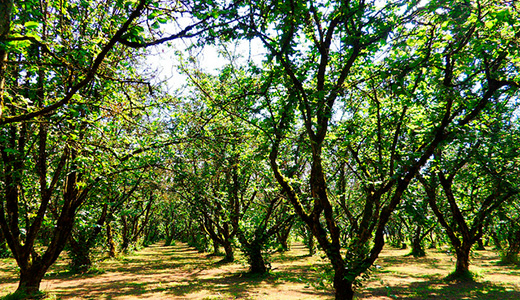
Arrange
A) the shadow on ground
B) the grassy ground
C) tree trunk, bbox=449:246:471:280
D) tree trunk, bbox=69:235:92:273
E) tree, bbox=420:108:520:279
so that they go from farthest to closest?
tree trunk, bbox=69:235:92:273, tree trunk, bbox=449:246:471:280, the grassy ground, the shadow on ground, tree, bbox=420:108:520:279

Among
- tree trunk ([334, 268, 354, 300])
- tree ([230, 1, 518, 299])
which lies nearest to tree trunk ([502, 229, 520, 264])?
tree ([230, 1, 518, 299])

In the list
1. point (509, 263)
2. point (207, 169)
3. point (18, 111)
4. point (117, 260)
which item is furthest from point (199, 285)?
point (509, 263)

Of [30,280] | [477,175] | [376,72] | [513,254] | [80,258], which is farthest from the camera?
[513,254]

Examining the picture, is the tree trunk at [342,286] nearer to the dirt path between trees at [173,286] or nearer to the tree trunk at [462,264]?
the dirt path between trees at [173,286]

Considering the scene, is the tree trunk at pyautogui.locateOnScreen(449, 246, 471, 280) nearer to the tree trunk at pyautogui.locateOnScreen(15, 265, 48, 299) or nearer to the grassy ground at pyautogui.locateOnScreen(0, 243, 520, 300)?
the grassy ground at pyautogui.locateOnScreen(0, 243, 520, 300)

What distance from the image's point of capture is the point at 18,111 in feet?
18.3

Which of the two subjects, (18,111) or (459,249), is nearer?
(18,111)

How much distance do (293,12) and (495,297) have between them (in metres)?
11.3

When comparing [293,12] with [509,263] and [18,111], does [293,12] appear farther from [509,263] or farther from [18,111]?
[509,263]

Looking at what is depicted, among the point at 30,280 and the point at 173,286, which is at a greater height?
the point at 30,280

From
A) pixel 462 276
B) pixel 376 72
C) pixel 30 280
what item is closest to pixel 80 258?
pixel 30 280

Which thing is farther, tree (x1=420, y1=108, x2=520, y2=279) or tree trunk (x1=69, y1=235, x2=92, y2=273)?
tree trunk (x1=69, y1=235, x2=92, y2=273)

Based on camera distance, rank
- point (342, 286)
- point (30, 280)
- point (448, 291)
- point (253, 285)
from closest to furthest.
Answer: point (342, 286) → point (30, 280) → point (448, 291) → point (253, 285)

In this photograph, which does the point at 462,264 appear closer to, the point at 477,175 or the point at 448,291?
the point at 448,291
